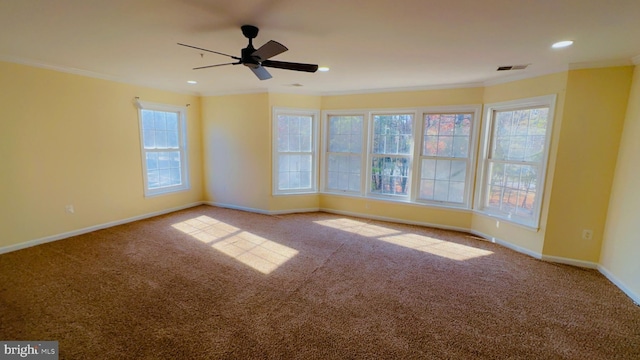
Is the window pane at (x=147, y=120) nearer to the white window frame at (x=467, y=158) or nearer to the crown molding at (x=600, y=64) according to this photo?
the white window frame at (x=467, y=158)

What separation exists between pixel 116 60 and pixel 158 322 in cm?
310

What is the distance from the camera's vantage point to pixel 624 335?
7.11 feet

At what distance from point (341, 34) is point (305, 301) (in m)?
2.45

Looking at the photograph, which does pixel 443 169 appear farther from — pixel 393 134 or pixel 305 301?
pixel 305 301

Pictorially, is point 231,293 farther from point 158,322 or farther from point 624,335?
point 624,335

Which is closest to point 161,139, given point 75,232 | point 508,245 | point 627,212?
point 75,232

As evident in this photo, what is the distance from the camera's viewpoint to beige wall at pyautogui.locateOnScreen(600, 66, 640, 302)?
2.74 metres

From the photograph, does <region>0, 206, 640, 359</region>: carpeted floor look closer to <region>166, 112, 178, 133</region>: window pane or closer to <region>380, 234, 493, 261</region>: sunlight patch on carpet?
<region>380, 234, 493, 261</region>: sunlight patch on carpet

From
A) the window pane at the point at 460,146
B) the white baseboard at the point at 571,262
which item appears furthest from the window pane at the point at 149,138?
the white baseboard at the point at 571,262

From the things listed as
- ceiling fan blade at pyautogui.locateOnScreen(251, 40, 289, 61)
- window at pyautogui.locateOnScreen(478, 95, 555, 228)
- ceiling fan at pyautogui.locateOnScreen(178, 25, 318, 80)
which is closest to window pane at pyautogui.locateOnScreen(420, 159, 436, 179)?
window at pyautogui.locateOnScreen(478, 95, 555, 228)

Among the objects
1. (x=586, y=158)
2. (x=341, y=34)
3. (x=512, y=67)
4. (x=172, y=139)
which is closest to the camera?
(x=341, y=34)

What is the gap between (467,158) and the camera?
14.5 feet

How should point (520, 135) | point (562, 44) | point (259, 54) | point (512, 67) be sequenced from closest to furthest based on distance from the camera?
point (259, 54) → point (562, 44) → point (512, 67) → point (520, 135)

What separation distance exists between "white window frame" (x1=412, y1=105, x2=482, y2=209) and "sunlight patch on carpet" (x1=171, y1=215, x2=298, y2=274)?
8.57ft
